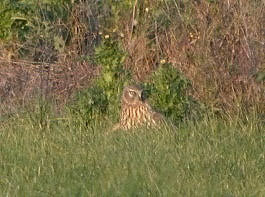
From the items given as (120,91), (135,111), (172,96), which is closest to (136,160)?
(135,111)

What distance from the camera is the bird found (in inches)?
342

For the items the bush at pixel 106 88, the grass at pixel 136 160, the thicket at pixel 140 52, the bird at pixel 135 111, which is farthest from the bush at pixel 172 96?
the grass at pixel 136 160

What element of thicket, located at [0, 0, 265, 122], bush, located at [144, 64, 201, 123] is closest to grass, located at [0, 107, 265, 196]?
bush, located at [144, 64, 201, 123]

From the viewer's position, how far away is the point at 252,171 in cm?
662

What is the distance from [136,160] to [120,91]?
8.66 ft

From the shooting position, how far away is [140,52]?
1100 centimetres

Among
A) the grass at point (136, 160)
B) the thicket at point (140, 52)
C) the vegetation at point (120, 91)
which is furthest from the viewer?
the thicket at point (140, 52)

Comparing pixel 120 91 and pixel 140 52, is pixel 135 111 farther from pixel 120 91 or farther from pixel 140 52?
pixel 140 52

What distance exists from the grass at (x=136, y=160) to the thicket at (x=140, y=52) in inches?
34.7

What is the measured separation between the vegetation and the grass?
1 cm

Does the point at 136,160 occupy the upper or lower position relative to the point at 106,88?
upper

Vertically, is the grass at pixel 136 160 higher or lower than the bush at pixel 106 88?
higher

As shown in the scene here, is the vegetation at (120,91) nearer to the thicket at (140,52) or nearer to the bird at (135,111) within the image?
the thicket at (140,52)

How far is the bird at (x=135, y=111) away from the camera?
8688 mm
